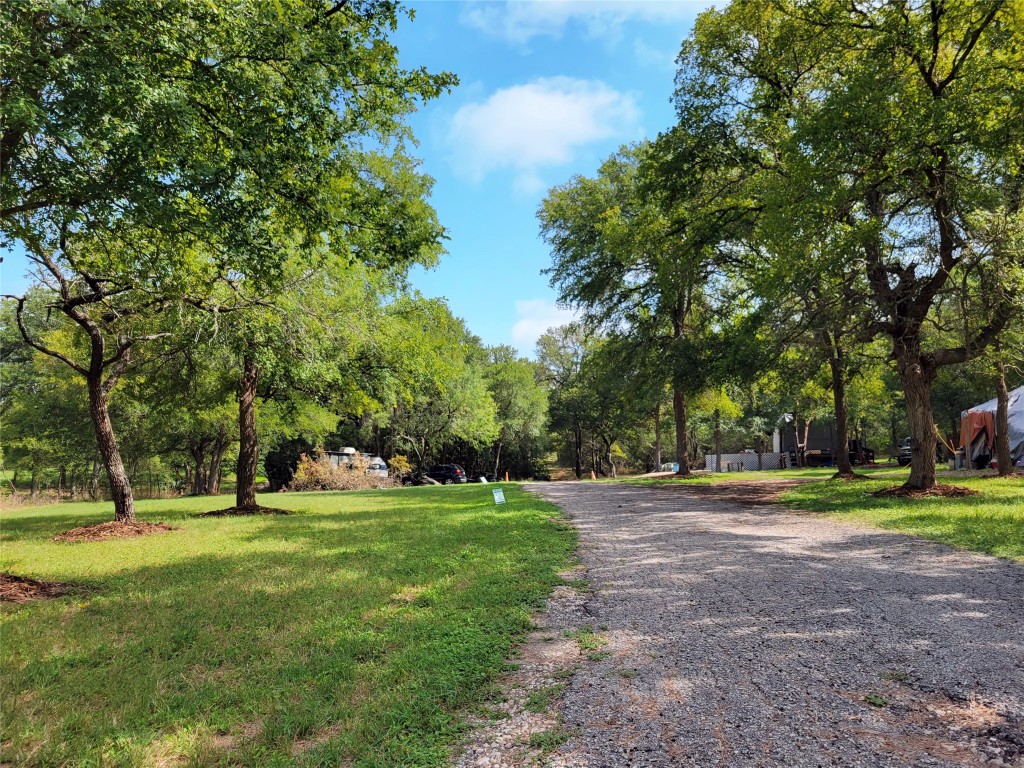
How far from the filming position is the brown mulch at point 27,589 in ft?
19.7

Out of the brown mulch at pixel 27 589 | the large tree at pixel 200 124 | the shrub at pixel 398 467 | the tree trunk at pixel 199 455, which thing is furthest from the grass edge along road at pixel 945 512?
the tree trunk at pixel 199 455

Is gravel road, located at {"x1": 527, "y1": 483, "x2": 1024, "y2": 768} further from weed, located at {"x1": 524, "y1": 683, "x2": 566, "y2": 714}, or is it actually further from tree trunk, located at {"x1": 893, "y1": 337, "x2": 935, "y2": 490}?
tree trunk, located at {"x1": 893, "y1": 337, "x2": 935, "y2": 490}

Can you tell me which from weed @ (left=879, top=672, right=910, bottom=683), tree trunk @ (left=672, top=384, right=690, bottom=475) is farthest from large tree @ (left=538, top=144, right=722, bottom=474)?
weed @ (left=879, top=672, right=910, bottom=683)

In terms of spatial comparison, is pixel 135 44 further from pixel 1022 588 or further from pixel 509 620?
pixel 1022 588

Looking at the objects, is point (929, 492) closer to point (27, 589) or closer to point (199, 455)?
point (27, 589)

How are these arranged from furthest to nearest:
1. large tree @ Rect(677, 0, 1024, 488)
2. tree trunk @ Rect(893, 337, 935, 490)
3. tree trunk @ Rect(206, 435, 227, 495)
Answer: tree trunk @ Rect(206, 435, 227, 495) < tree trunk @ Rect(893, 337, 935, 490) < large tree @ Rect(677, 0, 1024, 488)

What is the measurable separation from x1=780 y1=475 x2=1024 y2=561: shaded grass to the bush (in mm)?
21282

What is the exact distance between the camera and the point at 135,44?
4961 mm

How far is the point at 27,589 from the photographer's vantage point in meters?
6.24

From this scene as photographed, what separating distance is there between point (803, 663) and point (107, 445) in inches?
484

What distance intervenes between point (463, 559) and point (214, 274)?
23.7 feet

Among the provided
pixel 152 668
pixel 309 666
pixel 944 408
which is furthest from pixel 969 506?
pixel 944 408

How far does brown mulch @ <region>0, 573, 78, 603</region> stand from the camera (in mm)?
6004

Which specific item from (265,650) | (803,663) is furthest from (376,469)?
(803,663)
